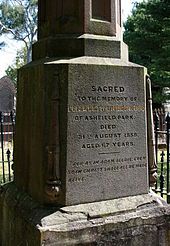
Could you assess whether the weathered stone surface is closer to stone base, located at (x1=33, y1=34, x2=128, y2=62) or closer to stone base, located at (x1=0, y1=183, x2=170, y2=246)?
stone base, located at (x1=33, y1=34, x2=128, y2=62)

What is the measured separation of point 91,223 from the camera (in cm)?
321

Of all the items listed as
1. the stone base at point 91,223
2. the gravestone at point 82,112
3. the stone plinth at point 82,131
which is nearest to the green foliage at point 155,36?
the gravestone at point 82,112

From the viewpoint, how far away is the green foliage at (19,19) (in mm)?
37000

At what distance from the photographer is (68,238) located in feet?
10.1

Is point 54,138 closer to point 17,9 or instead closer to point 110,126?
point 110,126

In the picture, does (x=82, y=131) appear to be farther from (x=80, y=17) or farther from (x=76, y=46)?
(x=80, y=17)

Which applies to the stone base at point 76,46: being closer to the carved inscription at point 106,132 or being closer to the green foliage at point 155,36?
the carved inscription at point 106,132

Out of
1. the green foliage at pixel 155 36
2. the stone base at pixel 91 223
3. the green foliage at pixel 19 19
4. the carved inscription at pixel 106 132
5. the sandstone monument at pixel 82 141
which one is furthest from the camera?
the green foliage at pixel 19 19

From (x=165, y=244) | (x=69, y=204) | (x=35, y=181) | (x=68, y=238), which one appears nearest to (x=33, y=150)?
(x=35, y=181)

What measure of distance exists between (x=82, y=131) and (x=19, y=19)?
36711 millimetres

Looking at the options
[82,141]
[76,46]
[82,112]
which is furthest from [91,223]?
[76,46]

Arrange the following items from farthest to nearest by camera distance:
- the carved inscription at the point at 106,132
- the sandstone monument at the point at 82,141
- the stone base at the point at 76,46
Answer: the stone base at the point at 76,46 < the carved inscription at the point at 106,132 < the sandstone monument at the point at 82,141

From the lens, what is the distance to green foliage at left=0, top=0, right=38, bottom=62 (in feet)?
121

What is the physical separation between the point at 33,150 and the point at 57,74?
0.80 metres
